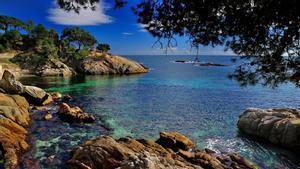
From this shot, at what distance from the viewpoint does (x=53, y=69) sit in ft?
262

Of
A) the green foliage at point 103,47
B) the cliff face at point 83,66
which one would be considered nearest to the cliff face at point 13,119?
the cliff face at point 83,66

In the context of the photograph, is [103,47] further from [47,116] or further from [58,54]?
[47,116]

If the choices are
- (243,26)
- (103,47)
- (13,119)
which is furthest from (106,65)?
(243,26)

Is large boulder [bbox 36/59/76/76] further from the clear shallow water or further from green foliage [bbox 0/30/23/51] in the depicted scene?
the clear shallow water

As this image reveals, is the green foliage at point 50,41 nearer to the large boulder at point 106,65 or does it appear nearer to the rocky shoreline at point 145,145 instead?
the large boulder at point 106,65

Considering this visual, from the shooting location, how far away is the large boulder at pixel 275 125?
22016 millimetres

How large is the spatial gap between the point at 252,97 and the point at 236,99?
393 cm

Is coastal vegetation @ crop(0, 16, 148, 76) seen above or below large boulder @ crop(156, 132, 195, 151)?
above

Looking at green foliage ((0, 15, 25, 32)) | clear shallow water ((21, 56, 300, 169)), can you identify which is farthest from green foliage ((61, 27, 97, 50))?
clear shallow water ((21, 56, 300, 169))

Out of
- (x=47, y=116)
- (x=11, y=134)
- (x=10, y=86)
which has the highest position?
(x=10, y=86)

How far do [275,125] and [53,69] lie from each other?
68741 mm

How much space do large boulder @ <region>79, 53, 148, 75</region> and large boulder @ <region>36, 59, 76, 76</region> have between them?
700 cm

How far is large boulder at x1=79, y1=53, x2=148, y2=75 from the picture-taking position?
89.4m

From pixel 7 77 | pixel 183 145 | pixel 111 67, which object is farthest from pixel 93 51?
pixel 183 145
